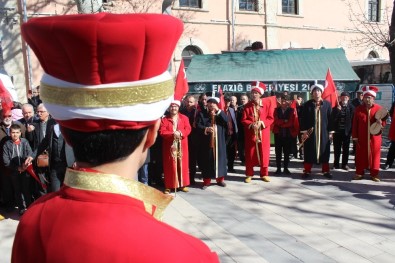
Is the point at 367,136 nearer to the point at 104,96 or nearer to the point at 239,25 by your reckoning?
the point at 104,96

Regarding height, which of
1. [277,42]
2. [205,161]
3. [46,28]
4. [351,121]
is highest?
[277,42]

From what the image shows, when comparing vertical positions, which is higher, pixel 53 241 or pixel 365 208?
pixel 53 241

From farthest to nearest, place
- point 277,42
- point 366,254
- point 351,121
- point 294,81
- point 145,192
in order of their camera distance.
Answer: point 277,42 < point 294,81 < point 351,121 < point 366,254 < point 145,192

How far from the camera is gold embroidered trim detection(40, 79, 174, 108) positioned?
3.56 ft

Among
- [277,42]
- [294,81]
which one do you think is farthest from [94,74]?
[277,42]

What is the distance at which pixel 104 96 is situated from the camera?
42.6 inches

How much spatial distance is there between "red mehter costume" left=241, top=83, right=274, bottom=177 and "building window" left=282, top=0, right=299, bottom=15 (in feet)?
48.7

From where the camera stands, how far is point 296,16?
820 inches

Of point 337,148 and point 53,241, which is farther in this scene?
point 337,148

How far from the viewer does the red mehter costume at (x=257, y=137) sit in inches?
298

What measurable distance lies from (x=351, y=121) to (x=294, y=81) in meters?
3.46

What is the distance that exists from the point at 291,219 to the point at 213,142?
2349 millimetres

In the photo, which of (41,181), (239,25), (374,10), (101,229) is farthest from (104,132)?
(374,10)

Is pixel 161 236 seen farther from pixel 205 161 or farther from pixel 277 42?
pixel 277 42
